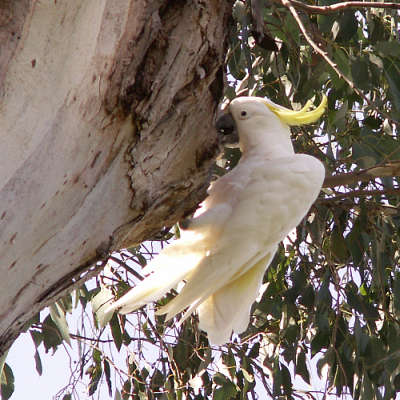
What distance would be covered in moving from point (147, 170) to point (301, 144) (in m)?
1.31

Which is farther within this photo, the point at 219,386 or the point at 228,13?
the point at 219,386

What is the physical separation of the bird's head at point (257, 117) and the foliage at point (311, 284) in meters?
0.33

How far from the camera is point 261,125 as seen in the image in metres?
1.96

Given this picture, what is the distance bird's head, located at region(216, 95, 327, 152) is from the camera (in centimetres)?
195

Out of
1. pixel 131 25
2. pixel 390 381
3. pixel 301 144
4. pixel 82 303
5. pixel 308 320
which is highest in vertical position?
pixel 301 144

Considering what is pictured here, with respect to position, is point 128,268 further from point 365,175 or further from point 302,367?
point 365,175

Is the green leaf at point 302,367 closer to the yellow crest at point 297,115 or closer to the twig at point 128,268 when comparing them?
the twig at point 128,268

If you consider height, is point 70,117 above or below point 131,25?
below

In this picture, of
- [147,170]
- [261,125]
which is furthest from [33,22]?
[261,125]

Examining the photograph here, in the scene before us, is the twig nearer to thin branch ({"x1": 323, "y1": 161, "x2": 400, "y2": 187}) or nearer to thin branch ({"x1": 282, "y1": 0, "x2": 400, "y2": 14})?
thin branch ({"x1": 323, "y1": 161, "x2": 400, "y2": 187})

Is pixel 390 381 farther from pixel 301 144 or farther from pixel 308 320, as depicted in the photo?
pixel 301 144

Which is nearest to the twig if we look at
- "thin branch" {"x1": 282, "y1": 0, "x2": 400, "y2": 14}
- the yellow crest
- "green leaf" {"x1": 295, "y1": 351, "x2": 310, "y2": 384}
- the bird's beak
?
"green leaf" {"x1": 295, "y1": 351, "x2": 310, "y2": 384}

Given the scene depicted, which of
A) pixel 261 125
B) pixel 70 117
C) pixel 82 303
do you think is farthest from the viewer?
pixel 82 303

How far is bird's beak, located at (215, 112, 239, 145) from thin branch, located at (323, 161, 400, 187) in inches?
10.8
